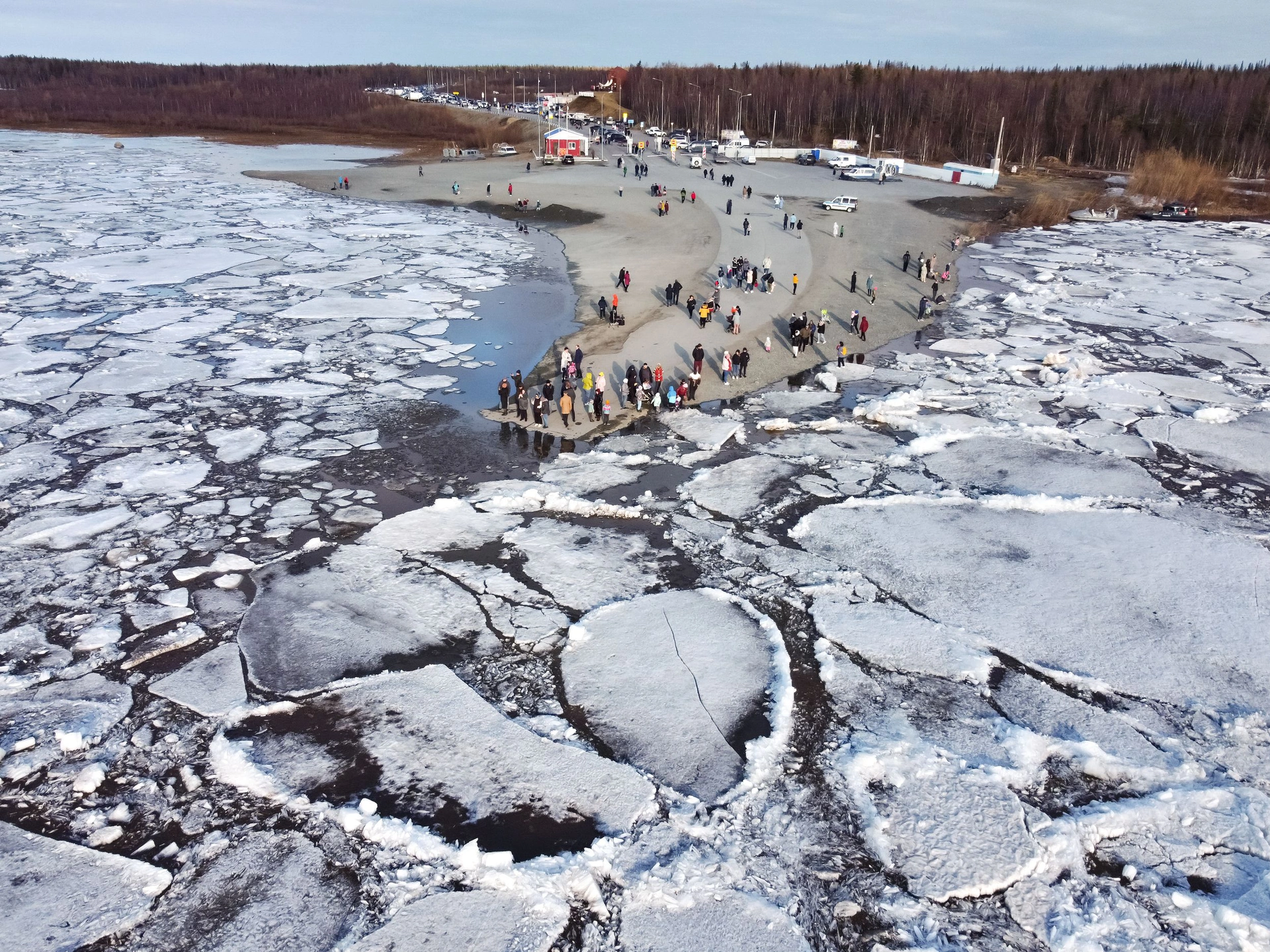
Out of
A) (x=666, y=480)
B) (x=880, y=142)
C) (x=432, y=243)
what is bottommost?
(x=666, y=480)

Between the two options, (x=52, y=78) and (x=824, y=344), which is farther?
(x=52, y=78)

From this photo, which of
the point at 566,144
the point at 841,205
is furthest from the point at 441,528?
the point at 566,144

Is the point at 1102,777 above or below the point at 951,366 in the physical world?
below

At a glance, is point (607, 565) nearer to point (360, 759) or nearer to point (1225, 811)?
point (360, 759)

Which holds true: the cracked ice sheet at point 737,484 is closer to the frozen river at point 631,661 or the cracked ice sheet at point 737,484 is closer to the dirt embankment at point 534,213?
the frozen river at point 631,661

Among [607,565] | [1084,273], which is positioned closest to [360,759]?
[607,565]

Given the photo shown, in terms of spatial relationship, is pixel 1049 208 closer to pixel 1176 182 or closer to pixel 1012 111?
pixel 1176 182
